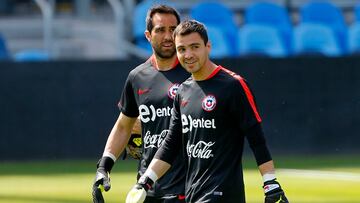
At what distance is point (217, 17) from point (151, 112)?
14900 millimetres

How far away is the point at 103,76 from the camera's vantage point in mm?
18172

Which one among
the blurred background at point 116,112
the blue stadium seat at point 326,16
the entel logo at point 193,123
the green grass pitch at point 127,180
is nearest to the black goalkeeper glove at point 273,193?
the entel logo at point 193,123

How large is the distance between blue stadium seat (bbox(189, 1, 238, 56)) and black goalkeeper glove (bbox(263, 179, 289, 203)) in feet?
50.7

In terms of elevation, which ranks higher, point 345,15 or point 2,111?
point 345,15

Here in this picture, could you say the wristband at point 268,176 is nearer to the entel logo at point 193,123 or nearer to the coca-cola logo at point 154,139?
the entel logo at point 193,123

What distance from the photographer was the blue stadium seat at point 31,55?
774 inches

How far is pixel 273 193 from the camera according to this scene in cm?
662

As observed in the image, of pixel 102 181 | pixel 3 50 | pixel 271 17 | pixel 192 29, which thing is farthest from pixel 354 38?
→ pixel 192 29

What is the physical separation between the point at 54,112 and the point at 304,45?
252 inches

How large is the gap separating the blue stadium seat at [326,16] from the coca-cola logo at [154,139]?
15334mm

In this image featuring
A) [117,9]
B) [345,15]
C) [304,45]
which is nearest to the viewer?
[117,9]

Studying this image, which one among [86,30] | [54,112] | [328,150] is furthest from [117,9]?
[328,150]

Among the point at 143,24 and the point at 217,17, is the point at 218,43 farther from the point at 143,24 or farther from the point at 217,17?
the point at 143,24

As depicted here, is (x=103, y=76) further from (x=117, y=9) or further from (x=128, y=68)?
(x=117, y=9)
